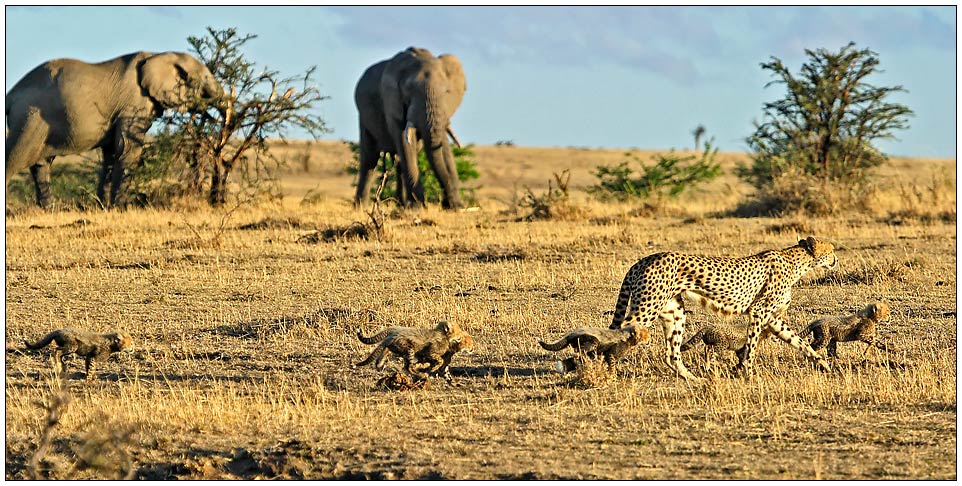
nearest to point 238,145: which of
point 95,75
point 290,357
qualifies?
point 95,75

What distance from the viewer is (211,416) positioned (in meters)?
7.18

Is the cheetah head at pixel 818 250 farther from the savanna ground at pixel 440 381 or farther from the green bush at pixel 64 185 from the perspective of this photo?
the green bush at pixel 64 185

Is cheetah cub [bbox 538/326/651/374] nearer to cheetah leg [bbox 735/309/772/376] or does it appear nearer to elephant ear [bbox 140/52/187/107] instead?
cheetah leg [bbox 735/309/772/376]

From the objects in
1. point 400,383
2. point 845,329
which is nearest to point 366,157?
point 845,329

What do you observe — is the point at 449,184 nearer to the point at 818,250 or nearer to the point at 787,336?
the point at 818,250

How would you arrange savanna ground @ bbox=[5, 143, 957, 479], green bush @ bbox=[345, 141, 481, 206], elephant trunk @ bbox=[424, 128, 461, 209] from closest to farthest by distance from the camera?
savanna ground @ bbox=[5, 143, 957, 479] → elephant trunk @ bbox=[424, 128, 461, 209] → green bush @ bbox=[345, 141, 481, 206]

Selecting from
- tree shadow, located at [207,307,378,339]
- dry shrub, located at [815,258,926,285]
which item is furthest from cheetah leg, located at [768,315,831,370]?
A: dry shrub, located at [815,258,926,285]

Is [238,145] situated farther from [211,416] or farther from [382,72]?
[211,416]

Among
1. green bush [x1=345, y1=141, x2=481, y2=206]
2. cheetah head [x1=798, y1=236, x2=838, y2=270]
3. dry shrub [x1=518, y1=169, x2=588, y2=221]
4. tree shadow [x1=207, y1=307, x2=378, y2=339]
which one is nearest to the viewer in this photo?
cheetah head [x1=798, y1=236, x2=838, y2=270]

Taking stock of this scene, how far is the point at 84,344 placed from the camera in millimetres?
8430

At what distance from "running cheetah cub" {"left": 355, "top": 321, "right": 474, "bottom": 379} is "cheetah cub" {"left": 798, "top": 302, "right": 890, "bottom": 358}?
7.60 feet

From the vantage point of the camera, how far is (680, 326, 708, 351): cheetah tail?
8.79 metres

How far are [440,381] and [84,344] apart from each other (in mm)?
2207

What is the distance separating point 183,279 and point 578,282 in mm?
3667
